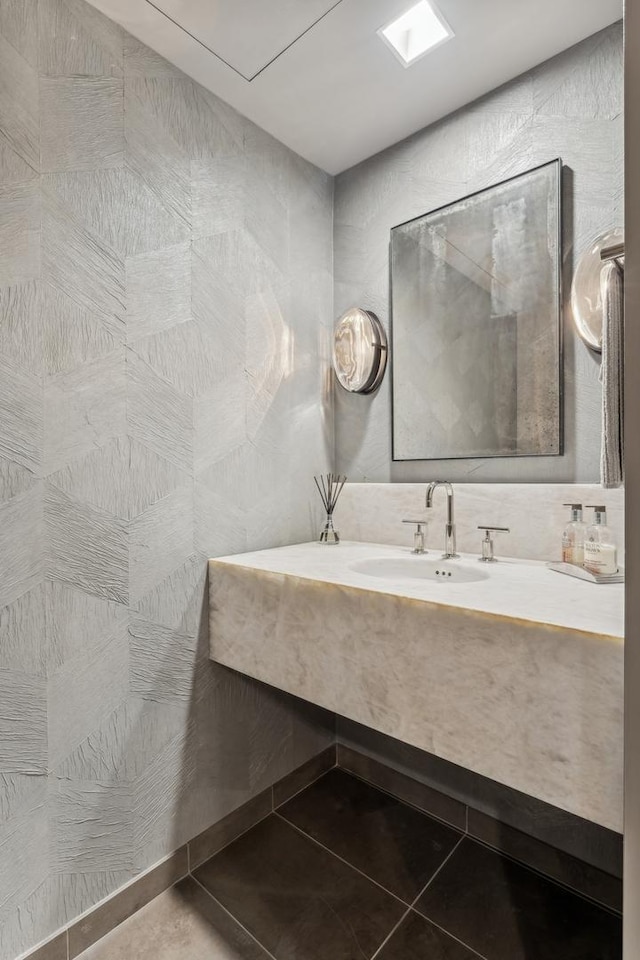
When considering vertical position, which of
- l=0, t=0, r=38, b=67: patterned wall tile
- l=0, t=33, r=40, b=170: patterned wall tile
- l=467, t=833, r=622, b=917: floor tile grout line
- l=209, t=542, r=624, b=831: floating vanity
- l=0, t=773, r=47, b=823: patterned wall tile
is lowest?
l=467, t=833, r=622, b=917: floor tile grout line

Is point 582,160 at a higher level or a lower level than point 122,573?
higher

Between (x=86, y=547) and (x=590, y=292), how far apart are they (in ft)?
4.76

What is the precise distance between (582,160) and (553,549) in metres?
1.08

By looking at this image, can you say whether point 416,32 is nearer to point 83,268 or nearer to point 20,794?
point 83,268

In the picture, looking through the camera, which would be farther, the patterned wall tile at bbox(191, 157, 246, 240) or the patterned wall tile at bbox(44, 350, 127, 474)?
the patterned wall tile at bbox(191, 157, 246, 240)

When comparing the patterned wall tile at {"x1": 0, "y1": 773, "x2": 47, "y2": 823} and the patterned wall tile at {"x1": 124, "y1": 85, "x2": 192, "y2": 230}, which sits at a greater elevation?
the patterned wall tile at {"x1": 124, "y1": 85, "x2": 192, "y2": 230}

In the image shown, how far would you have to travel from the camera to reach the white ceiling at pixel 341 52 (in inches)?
48.0

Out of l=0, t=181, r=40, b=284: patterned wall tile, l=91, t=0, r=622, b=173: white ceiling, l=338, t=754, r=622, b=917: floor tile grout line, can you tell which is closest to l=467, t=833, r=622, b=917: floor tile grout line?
l=338, t=754, r=622, b=917: floor tile grout line

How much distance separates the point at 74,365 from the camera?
1151 mm

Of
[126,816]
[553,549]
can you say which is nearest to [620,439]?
[553,549]

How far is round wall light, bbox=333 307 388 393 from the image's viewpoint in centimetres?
177

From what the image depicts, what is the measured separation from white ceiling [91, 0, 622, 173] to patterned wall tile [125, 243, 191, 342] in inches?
20.5

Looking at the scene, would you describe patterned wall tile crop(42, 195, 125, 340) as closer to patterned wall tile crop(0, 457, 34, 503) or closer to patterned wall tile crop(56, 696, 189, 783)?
patterned wall tile crop(0, 457, 34, 503)

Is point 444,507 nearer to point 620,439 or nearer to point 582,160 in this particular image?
point 620,439
